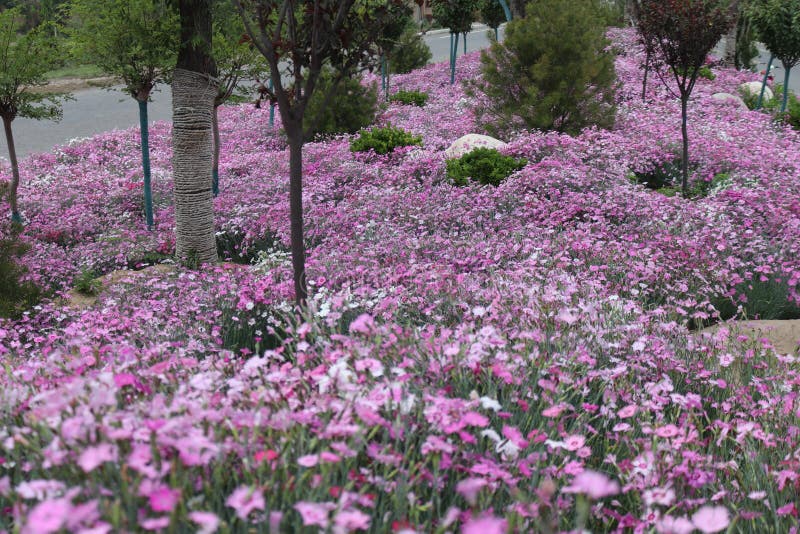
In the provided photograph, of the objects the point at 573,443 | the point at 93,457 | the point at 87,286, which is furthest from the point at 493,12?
the point at 93,457

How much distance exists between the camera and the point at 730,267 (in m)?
5.88

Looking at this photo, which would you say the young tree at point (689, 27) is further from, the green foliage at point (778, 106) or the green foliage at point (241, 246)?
the green foliage at point (778, 106)

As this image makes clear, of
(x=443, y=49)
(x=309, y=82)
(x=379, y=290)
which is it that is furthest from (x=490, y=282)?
(x=443, y=49)

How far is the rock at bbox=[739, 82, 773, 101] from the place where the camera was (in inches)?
762

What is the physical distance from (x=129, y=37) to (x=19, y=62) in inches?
66.2

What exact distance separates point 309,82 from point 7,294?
3810 millimetres

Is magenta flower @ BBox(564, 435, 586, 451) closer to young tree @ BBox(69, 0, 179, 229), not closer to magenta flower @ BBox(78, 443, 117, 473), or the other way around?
magenta flower @ BBox(78, 443, 117, 473)

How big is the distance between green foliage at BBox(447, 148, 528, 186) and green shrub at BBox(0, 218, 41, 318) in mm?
5765

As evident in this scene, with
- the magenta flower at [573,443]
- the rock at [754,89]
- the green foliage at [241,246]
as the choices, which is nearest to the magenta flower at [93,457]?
the magenta flower at [573,443]

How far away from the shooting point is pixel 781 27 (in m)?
15.8

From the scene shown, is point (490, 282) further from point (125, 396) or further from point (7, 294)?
point (7, 294)

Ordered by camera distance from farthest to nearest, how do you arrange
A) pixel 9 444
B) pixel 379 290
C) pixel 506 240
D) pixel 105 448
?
pixel 506 240
pixel 379 290
pixel 9 444
pixel 105 448

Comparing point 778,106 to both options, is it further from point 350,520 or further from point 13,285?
point 350,520

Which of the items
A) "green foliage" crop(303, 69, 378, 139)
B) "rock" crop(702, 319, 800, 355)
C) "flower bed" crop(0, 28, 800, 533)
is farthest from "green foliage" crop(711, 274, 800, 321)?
"green foliage" crop(303, 69, 378, 139)
